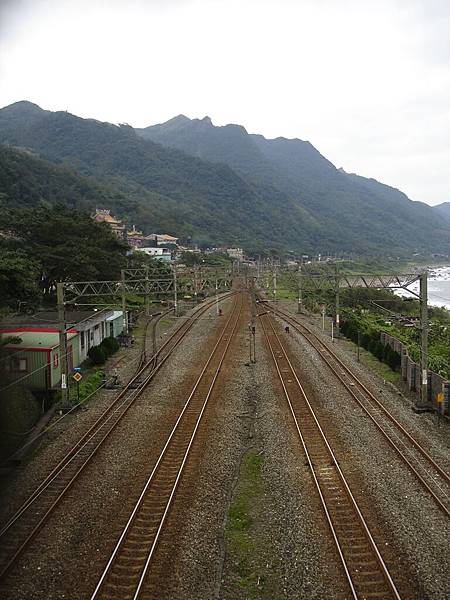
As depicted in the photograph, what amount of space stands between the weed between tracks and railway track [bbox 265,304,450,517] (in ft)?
10.4

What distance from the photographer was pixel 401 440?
12.3 meters

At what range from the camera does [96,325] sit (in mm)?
23531

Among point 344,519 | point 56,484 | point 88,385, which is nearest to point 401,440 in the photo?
point 344,519

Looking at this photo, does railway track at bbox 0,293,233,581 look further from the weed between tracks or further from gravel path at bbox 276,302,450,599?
gravel path at bbox 276,302,450,599

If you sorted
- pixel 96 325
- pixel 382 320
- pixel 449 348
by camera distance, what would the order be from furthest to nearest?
pixel 382 320 < pixel 96 325 < pixel 449 348

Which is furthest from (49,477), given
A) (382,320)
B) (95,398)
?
Answer: (382,320)

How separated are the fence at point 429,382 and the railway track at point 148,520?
6.72m

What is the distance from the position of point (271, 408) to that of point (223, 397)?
73.3 inches

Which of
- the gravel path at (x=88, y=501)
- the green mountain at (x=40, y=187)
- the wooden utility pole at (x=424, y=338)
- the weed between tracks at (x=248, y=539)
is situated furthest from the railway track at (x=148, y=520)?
the green mountain at (x=40, y=187)

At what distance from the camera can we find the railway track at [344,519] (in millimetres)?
6891

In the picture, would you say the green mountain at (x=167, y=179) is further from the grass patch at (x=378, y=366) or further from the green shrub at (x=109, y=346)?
the green shrub at (x=109, y=346)

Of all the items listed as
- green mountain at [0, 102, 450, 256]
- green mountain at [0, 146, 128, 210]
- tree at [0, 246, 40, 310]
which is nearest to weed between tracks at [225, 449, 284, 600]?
tree at [0, 246, 40, 310]

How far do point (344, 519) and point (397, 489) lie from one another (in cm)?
168

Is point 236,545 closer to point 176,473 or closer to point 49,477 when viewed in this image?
point 176,473
